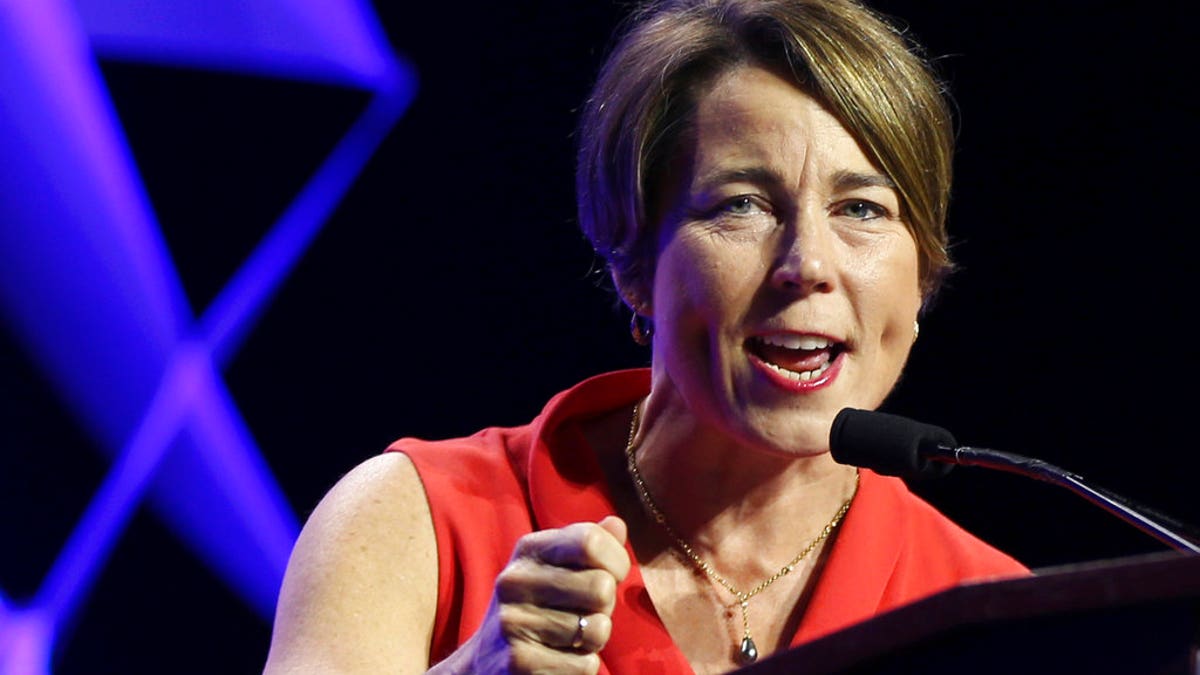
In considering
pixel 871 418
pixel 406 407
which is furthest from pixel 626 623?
pixel 406 407

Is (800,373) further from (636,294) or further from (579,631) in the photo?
(579,631)

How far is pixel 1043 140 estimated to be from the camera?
2.73 m

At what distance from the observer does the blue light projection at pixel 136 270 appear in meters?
2.65

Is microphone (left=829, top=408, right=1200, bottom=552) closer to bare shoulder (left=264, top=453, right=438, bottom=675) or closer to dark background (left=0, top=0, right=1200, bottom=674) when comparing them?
bare shoulder (left=264, top=453, right=438, bottom=675)

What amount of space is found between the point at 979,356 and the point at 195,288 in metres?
1.53

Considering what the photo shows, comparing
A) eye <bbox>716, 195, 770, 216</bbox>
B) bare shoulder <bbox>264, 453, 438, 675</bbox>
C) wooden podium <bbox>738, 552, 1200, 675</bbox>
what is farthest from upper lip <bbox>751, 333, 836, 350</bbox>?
wooden podium <bbox>738, 552, 1200, 675</bbox>

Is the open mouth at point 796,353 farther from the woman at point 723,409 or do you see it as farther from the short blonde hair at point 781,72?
the short blonde hair at point 781,72

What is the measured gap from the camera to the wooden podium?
765 mm

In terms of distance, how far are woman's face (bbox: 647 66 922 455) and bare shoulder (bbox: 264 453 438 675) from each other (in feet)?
1.17

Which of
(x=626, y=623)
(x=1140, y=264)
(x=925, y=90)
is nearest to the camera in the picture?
(x=626, y=623)

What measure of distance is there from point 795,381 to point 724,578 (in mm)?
284

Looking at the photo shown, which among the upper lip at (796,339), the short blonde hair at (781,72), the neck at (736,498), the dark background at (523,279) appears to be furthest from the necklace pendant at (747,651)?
the dark background at (523,279)

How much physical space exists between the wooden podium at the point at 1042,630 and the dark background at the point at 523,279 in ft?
6.20

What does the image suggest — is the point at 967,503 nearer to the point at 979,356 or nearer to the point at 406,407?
the point at 979,356
